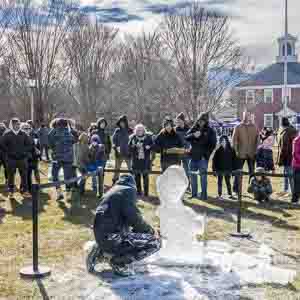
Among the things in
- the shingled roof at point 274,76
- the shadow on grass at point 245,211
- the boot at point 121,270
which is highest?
the shingled roof at point 274,76

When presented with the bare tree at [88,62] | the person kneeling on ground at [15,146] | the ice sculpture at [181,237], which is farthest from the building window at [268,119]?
the ice sculpture at [181,237]

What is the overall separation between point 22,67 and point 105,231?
3024 cm

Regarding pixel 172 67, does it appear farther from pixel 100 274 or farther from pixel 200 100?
pixel 100 274

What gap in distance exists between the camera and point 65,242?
7.75 m

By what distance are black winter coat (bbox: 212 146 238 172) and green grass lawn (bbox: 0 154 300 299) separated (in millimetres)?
707

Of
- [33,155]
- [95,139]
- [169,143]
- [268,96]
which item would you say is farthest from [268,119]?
[33,155]

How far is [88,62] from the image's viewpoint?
3991cm

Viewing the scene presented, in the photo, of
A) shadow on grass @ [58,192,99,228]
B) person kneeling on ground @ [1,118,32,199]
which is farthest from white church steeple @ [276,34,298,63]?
person kneeling on ground @ [1,118,32,199]

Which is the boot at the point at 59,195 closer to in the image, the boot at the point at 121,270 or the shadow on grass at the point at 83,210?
the shadow on grass at the point at 83,210

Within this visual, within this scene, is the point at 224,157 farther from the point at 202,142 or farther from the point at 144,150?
the point at 144,150

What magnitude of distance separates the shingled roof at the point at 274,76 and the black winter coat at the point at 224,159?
48.6 m

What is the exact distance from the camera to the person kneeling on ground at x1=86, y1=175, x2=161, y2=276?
5.84 meters

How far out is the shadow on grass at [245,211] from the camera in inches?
364

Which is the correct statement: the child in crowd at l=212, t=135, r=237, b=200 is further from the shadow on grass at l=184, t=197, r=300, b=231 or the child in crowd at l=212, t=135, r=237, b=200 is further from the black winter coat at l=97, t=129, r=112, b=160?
the black winter coat at l=97, t=129, r=112, b=160
